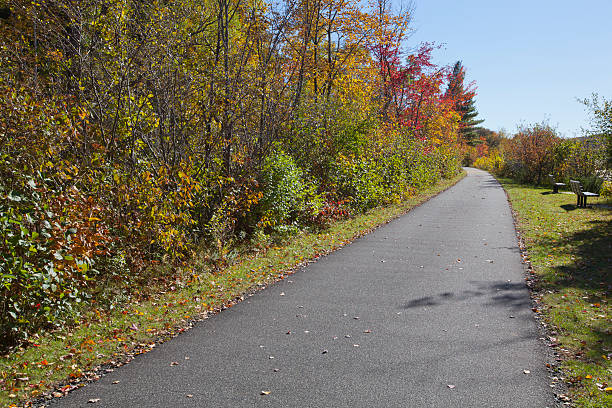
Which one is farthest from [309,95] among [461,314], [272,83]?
[461,314]

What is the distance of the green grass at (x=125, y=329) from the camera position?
12.4ft

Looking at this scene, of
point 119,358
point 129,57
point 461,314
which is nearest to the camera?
point 119,358

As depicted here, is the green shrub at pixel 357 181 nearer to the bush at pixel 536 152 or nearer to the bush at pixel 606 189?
the bush at pixel 606 189

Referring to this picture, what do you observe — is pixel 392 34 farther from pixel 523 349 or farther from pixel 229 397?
pixel 229 397

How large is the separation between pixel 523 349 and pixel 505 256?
4626 mm

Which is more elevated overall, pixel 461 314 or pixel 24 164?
pixel 24 164

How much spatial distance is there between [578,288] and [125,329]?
6604 millimetres

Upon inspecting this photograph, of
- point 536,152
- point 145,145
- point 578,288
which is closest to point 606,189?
point 536,152

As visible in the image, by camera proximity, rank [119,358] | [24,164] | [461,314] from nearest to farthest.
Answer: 1. [119,358]
2. [24,164]
3. [461,314]

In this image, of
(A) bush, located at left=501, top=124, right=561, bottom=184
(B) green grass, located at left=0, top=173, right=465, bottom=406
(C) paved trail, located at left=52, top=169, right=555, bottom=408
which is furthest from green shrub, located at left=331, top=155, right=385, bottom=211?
(A) bush, located at left=501, top=124, right=561, bottom=184

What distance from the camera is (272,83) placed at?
991 centimetres

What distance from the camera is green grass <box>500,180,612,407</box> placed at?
397 centimetres

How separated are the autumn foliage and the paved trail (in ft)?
5.33

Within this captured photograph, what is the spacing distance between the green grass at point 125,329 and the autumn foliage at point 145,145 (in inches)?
12.5
